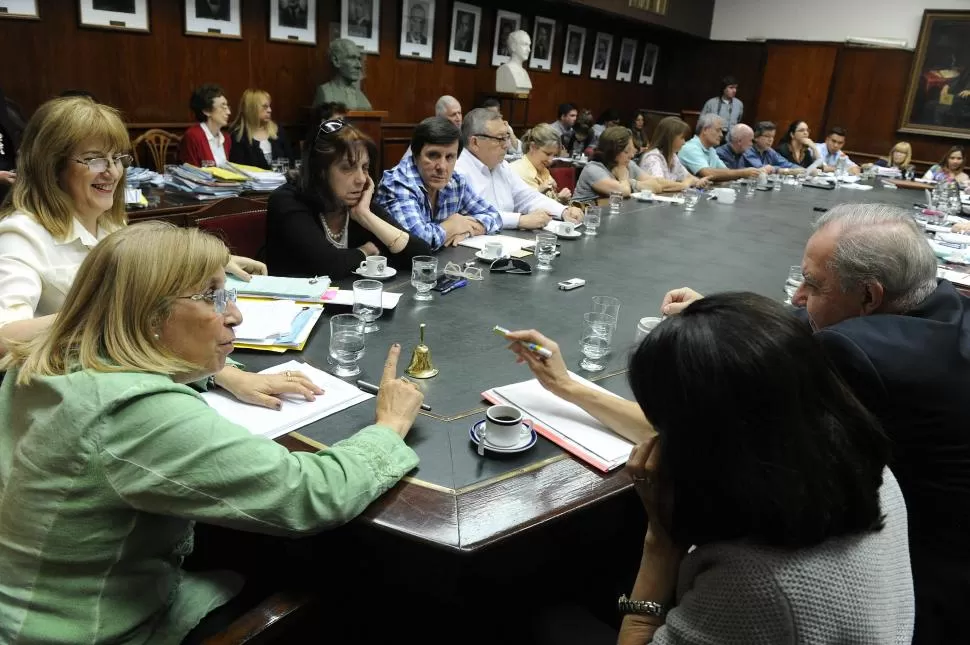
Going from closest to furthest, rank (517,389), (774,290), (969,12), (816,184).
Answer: (517,389), (774,290), (816,184), (969,12)

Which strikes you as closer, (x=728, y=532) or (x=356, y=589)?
(x=728, y=532)

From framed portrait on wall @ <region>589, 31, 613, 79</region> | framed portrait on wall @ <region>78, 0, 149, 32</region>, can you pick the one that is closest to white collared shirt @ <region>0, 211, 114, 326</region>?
framed portrait on wall @ <region>78, 0, 149, 32</region>

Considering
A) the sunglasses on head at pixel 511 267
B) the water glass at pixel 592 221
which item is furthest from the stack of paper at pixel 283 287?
the water glass at pixel 592 221

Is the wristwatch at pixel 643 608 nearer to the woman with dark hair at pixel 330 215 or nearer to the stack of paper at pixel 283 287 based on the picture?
the stack of paper at pixel 283 287

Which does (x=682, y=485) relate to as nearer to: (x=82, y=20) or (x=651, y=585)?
(x=651, y=585)

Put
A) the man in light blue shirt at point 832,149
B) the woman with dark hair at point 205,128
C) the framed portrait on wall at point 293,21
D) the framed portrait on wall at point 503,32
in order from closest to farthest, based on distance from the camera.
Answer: the woman with dark hair at point 205,128 → the framed portrait on wall at point 293,21 → the framed portrait on wall at point 503,32 → the man in light blue shirt at point 832,149

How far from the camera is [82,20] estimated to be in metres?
4.70

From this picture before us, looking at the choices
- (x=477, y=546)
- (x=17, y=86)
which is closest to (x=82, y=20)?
(x=17, y=86)

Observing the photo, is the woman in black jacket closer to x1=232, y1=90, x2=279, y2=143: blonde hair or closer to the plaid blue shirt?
x1=232, y1=90, x2=279, y2=143: blonde hair

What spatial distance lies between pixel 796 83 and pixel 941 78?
1838mm

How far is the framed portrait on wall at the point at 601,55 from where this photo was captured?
32.7 ft

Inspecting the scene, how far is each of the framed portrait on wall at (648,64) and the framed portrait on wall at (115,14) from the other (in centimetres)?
813

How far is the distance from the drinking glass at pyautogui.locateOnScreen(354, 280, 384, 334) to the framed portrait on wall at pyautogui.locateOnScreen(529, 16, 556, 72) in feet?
25.1

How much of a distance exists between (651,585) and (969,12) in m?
10.9
